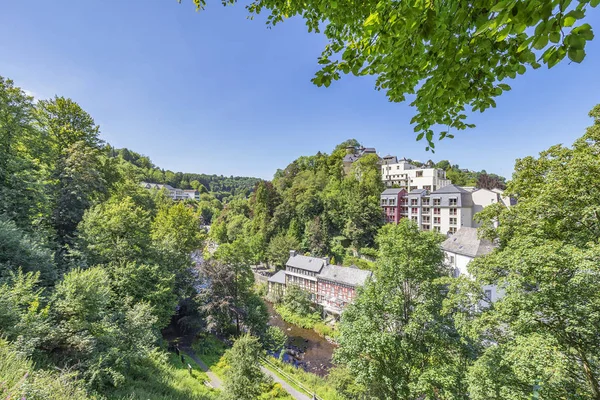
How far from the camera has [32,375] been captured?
5102 mm

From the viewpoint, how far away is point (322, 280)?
1173 inches

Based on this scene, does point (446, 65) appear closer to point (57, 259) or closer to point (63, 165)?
point (57, 259)

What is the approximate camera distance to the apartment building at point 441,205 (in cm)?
3291

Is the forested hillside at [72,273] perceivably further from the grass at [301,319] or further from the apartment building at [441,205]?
the apartment building at [441,205]

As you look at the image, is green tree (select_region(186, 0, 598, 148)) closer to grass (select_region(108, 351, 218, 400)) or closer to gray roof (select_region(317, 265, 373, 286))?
grass (select_region(108, 351, 218, 400))

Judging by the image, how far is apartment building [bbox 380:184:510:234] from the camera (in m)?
32.9

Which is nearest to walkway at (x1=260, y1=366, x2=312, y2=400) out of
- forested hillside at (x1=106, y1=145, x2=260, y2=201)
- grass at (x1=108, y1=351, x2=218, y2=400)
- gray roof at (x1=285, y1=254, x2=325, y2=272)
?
grass at (x1=108, y1=351, x2=218, y2=400)

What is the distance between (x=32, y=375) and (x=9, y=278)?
18.9ft

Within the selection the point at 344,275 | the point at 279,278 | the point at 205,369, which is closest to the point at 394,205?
the point at 344,275

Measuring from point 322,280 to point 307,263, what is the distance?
3338 millimetres

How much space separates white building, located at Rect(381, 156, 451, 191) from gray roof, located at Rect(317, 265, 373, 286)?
23946 mm

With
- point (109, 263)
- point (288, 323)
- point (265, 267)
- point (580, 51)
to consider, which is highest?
point (580, 51)

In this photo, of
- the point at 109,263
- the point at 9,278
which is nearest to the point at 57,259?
the point at 109,263

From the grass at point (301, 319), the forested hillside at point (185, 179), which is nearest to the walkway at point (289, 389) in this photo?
the grass at point (301, 319)
